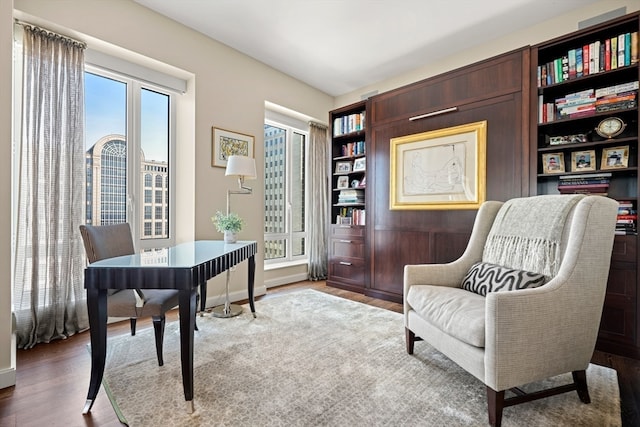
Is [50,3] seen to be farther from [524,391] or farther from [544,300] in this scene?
[524,391]

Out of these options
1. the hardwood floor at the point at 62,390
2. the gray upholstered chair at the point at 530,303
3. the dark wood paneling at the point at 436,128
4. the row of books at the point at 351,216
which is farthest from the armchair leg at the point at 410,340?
the row of books at the point at 351,216

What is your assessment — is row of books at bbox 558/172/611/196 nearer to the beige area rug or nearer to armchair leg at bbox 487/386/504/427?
the beige area rug

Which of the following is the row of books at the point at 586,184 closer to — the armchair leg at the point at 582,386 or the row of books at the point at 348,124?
the armchair leg at the point at 582,386

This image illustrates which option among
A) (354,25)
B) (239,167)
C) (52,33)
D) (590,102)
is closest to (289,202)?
(239,167)

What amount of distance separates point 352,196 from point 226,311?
83.1 inches

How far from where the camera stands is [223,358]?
2.01 m

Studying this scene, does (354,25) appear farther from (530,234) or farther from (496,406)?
(496,406)

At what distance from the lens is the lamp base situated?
9.36 ft

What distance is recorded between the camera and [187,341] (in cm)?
146

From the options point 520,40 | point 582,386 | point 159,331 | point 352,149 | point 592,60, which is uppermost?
point 520,40

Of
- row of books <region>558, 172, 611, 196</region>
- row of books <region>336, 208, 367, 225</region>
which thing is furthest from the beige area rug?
row of books <region>336, 208, 367, 225</region>

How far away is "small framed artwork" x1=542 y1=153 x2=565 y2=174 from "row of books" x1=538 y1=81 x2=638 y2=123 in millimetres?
296

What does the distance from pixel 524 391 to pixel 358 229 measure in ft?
7.95

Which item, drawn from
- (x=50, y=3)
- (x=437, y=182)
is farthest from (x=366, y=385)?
(x=50, y=3)
